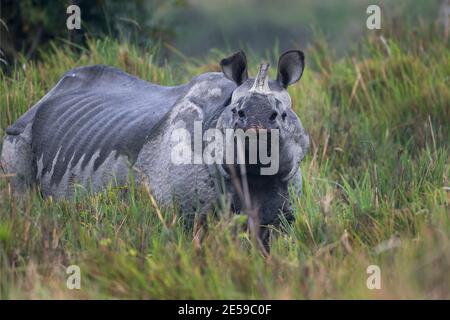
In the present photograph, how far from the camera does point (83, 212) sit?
5.62 metres

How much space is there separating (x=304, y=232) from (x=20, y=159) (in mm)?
2319

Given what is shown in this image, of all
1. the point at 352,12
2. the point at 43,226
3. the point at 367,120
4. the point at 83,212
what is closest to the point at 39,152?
the point at 83,212

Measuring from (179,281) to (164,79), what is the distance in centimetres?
374

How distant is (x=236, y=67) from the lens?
5625 millimetres

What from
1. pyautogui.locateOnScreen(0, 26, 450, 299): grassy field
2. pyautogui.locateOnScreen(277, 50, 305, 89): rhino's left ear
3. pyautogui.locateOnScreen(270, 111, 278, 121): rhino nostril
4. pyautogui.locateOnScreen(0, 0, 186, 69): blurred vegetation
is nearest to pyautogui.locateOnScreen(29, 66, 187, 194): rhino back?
pyautogui.locateOnScreen(0, 26, 450, 299): grassy field

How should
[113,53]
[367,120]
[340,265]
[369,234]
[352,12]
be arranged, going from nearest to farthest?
1. [340,265]
2. [369,234]
3. [367,120]
4. [113,53]
5. [352,12]

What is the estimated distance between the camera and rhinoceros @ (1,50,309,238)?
5.45 m

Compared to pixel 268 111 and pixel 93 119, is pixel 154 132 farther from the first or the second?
pixel 268 111

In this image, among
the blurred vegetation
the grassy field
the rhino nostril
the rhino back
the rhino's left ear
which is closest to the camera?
the grassy field

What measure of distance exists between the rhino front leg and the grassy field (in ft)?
1.49

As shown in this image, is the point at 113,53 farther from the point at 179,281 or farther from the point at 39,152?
the point at 179,281

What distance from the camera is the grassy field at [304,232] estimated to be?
4562 millimetres

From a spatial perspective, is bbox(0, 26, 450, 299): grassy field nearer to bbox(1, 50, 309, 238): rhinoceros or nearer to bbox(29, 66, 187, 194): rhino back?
bbox(1, 50, 309, 238): rhinoceros

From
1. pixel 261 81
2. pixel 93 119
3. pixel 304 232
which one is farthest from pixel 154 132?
pixel 304 232
